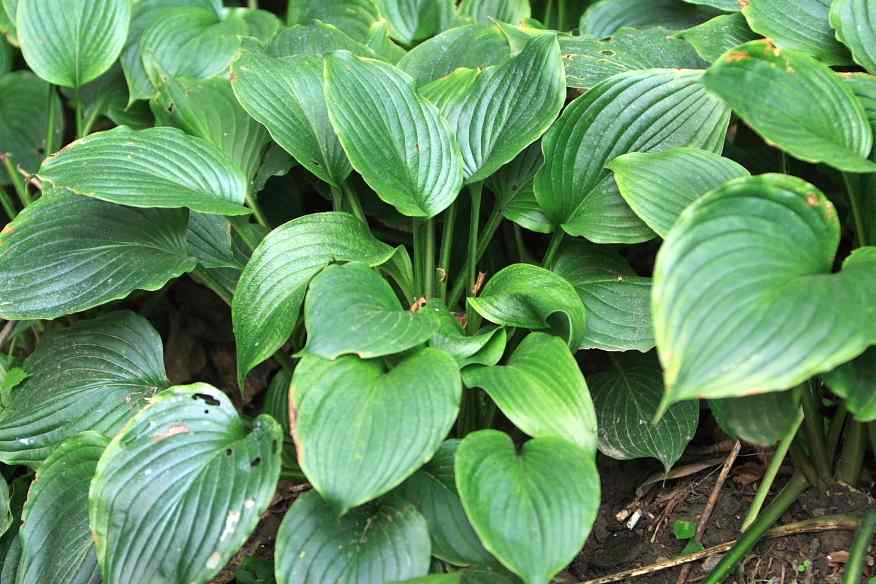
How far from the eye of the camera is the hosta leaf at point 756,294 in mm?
1290

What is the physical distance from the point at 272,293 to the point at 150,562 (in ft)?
1.77

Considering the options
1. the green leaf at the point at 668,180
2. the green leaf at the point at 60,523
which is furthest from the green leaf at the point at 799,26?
the green leaf at the point at 60,523

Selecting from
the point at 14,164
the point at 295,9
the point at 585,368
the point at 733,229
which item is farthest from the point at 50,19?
the point at 733,229

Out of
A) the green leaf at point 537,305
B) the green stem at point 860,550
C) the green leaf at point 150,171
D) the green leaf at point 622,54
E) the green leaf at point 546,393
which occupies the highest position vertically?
the green leaf at point 622,54

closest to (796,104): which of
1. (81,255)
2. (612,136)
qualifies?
(612,136)

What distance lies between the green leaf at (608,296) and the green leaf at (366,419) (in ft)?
1.22

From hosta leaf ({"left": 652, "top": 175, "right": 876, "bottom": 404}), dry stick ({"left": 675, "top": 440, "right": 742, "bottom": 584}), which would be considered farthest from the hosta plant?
dry stick ({"left": 675, "top": 440, "right": 742, "bottom": 584})

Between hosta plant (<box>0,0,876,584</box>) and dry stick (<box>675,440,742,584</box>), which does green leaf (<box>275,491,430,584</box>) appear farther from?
dry stick (<box>675,440,742,584</box>)

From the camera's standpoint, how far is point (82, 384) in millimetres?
1910

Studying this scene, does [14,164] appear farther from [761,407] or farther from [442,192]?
[761,407]

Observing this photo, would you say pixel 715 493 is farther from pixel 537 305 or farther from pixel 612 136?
pixel 612 136

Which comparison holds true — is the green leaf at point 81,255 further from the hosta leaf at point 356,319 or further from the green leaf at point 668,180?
the green leaf at point 668,180

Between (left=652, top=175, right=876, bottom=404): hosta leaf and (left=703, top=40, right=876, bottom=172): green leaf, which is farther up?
(left=703, top=40, right=876, bottom=172): green leaf

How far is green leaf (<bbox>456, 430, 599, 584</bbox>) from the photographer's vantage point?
1379mm
